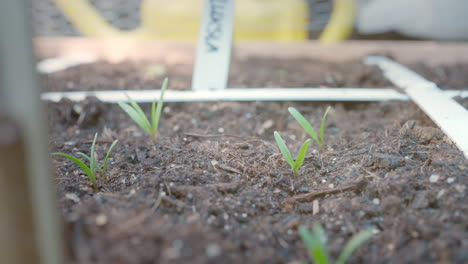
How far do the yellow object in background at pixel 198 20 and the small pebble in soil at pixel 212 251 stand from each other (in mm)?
2337

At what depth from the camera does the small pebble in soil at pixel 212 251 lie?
49cm

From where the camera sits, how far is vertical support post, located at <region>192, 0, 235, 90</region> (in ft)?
4.33

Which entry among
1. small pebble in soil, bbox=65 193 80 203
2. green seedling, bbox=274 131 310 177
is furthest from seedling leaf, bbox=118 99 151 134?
A: green seedling, bbox=274 131 310 177

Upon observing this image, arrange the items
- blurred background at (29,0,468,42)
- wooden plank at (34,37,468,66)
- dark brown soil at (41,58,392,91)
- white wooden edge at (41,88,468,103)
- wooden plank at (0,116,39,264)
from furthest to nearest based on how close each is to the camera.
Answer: blurred background at (29,0,468,42)
wooden plank at (34,37,468,66)
dark brown soil at (41,58,392,91)
white wooden edge at (41,88,468,103)
wooden plank at (0,116,39,264)

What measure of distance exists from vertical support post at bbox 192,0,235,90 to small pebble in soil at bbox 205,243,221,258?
3.09 ft

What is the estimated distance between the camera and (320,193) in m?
0.75

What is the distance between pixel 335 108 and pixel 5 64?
1127 millimetres

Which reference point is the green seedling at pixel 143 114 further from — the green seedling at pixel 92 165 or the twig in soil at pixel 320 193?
the twig in soil at pixel 320 193

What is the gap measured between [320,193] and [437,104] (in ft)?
1.87

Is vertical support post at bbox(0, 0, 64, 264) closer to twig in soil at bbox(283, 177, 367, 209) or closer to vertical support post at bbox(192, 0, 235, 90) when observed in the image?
twig in soil at bbox(283, 177, 367, 209)

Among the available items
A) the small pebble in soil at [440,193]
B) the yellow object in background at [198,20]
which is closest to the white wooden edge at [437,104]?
the small pebble in soil at [440,193]

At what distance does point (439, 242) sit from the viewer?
1.79 ft

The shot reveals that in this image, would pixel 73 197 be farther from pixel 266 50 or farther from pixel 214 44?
pixel 266 50

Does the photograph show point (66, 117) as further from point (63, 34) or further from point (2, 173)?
point (63, 34)
